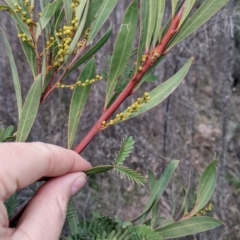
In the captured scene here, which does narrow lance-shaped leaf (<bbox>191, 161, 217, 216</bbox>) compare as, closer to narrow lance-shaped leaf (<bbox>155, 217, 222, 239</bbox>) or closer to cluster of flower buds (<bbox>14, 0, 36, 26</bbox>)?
narrow lance-shaped leaf (<bbox>155, 217, 222, 239</bbox>)

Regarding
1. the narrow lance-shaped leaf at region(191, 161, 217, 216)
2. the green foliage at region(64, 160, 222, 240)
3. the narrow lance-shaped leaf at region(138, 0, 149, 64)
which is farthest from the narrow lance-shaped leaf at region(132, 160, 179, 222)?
the narrow lance-shaped leaf at region(138, 0, 149, 64)

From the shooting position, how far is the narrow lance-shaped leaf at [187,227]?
0.79 metres

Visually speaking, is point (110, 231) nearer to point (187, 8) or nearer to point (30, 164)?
point (30, 164)

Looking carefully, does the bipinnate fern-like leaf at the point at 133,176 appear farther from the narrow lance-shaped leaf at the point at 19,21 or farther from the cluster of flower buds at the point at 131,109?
the narrow lance-shaped leaf at the point at 19,21

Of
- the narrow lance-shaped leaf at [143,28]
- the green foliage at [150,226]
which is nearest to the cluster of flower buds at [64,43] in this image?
the narrow lance-shaped leaf at [143,28]

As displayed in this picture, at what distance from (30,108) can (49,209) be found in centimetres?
18

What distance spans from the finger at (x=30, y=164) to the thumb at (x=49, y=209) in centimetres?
2

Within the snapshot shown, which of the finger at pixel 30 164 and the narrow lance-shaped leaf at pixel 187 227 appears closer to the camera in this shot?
the finger at pixel 30 164

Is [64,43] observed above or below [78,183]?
above

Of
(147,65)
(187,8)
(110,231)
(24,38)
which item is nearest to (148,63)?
(147,65)

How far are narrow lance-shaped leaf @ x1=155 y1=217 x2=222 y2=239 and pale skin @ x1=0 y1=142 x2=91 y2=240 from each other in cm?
22

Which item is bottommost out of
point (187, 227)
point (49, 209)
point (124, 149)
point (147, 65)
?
point (187, 227)

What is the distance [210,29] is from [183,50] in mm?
186

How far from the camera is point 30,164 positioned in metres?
0.64
